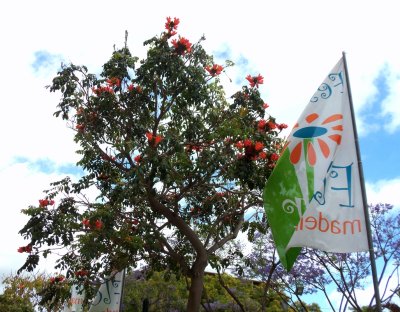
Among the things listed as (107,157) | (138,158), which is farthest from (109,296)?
(138,158)

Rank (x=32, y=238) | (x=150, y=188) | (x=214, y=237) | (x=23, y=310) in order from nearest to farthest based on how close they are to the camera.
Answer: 1. (x=32, y=238)
2. (x=150, y=188)
3. (x=214, y=237)
4. (x=23, y=310)

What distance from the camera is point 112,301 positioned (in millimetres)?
10062

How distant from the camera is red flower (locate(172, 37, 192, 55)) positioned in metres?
9.43

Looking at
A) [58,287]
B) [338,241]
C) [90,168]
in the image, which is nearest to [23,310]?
[58,287]

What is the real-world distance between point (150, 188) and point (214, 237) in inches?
106

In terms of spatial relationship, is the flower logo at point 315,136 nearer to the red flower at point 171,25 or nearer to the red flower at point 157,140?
the red flower at point 157,140

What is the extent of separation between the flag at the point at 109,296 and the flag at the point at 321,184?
5.31 m

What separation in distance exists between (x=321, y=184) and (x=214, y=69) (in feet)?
16.0

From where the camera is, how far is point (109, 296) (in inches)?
398

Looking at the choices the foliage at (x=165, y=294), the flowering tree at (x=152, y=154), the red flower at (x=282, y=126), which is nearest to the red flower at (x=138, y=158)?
the flowering tree at (x=152, y=154)

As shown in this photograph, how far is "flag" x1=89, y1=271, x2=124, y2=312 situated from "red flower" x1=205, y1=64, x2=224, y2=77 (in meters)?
4.42

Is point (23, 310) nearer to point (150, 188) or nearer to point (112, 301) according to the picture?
point (112, 301)

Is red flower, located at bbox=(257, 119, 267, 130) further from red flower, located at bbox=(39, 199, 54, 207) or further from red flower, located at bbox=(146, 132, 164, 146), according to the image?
red flower, located at bbox=(39, 199, 54, 207)

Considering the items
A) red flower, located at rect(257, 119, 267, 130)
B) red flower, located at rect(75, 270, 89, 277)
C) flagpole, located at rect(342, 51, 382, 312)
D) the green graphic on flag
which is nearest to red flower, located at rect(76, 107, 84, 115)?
red flower, located at rect(75, 270, 89, 277)
